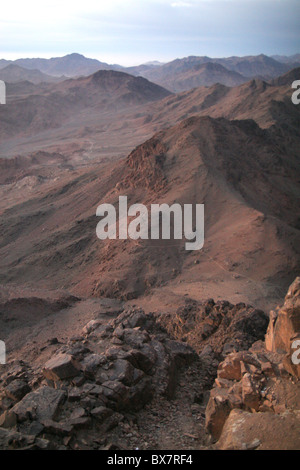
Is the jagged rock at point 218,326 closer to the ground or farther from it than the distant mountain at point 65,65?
closer to the ground

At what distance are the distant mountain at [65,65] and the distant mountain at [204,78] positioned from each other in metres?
49.1

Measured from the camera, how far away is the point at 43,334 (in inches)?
408

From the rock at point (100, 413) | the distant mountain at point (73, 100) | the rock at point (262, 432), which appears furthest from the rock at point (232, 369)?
the distant mountain at point (73, 100)

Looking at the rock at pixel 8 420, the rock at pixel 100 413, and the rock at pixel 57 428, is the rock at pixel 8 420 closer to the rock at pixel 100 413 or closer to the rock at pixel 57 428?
the rock at pixel 57 428

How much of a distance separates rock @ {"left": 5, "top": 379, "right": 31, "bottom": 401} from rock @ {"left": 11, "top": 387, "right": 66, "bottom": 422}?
0.53 metres

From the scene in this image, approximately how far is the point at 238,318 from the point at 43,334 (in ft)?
17.2

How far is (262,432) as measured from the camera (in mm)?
4293

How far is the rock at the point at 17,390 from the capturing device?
18.7ft

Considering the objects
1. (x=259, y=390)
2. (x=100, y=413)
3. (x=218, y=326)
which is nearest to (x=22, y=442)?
(x=100, y=413)

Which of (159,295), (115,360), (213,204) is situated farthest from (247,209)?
(115,360)

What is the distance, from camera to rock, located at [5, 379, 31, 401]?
5711mm

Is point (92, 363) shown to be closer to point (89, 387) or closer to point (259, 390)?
point (89, 387)

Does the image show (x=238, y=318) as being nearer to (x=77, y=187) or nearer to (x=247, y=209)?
(x=247, y=209)

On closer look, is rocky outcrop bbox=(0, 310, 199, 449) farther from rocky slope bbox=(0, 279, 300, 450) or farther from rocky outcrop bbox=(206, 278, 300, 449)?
rocky outcrop bbox=(206, 278, 300, 449)
